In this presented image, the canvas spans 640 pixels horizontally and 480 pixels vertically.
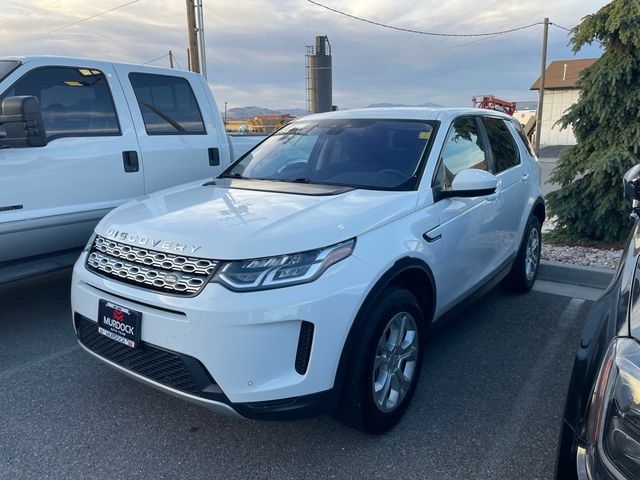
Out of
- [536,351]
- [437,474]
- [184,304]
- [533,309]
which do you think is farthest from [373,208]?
[533,309]

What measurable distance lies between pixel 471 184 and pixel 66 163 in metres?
3.11

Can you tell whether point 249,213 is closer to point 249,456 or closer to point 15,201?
point 249,456

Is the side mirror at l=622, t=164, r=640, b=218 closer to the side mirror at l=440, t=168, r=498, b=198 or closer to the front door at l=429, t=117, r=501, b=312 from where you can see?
the side mirror at l=440, t=168, r=498, b=198

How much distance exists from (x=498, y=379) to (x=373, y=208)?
1567 millimetres

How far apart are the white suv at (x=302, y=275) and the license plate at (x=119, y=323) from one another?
0.01m

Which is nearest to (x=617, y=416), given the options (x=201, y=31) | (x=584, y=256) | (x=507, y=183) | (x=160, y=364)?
(x=160, y=364)

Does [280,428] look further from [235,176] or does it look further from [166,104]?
[166,104]

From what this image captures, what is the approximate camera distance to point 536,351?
3900mm

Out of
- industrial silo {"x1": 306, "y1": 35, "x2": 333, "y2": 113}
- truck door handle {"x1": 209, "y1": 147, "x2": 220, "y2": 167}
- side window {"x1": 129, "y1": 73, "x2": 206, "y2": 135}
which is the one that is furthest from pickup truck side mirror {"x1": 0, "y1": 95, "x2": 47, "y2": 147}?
industrial silo {"x1": 306, "y1": 35, "x2": 333, "y2": 113}

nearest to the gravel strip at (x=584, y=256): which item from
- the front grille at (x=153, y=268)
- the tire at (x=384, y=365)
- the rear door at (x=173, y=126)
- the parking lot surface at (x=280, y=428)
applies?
the parking lot surface at (x=280, y=428)

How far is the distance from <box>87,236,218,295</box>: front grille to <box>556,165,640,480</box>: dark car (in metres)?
1.56

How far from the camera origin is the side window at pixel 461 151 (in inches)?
138

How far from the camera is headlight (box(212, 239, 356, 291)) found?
2.35m

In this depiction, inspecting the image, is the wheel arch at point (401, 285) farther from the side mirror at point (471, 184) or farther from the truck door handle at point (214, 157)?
the truck door handle at point (214, 157)
